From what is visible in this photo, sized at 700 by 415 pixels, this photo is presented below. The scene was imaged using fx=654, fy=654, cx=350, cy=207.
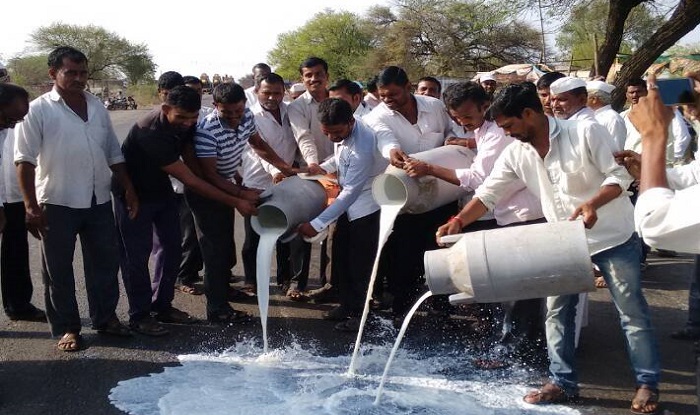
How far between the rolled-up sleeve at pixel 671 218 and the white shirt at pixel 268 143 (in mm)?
3634

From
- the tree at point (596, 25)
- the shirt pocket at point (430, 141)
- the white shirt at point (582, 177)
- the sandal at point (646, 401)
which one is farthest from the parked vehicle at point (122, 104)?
the sandal at point (646, 401)

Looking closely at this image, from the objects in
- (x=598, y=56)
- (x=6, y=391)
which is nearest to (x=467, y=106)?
(x=6, y=391)

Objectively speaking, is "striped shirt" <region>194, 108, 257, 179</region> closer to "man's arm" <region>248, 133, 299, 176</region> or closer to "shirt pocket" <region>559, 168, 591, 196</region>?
"man's arm" <region>248, 133, 299, 176</region>

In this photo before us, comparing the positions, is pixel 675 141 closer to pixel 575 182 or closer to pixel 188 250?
pixel 575 182

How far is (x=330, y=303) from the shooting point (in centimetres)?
538

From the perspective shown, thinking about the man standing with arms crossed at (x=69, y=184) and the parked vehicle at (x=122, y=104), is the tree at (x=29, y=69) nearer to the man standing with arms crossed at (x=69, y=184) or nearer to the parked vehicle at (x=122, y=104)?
the parked vehicle at (x=122, y=104)

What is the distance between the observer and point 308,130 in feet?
17.6

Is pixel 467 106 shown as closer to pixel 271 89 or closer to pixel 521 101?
pixel 521 101

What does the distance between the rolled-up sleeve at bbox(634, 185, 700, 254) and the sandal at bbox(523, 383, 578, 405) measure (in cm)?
172

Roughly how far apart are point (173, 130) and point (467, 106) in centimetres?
195

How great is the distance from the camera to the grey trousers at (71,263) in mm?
4168

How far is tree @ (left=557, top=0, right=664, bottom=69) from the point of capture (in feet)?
43.9

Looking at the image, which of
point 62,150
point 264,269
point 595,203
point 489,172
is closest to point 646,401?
point 595,203

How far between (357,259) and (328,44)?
4902 centimetres
